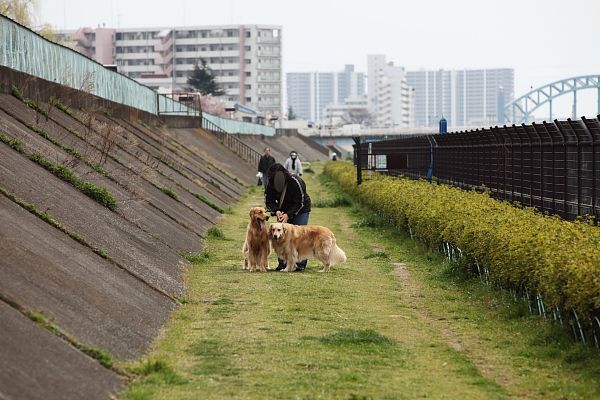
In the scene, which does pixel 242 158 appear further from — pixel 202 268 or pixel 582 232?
pixel 582 232

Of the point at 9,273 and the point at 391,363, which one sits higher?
the point at 9,273

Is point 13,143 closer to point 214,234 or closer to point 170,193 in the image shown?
point 214,234

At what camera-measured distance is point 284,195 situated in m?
13.0

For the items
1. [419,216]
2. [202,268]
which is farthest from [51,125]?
[419,216]

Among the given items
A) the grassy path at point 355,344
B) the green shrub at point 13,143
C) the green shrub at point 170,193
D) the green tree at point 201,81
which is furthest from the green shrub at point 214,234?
the green tree at point 201,81

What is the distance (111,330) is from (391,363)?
100 inches

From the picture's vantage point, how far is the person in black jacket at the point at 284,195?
12812 millimetres

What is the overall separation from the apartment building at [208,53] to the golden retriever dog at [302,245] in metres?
153

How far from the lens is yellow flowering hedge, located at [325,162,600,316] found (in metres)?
7.12

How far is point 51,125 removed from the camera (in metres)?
16.8

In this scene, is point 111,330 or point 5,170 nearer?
point 111,330

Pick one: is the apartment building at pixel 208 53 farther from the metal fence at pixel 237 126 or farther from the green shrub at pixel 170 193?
the green shrub at pixel 170 193

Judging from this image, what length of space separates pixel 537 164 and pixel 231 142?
118ft

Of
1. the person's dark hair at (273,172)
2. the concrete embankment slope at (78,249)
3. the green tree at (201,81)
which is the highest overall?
the green tree at (201,81)
